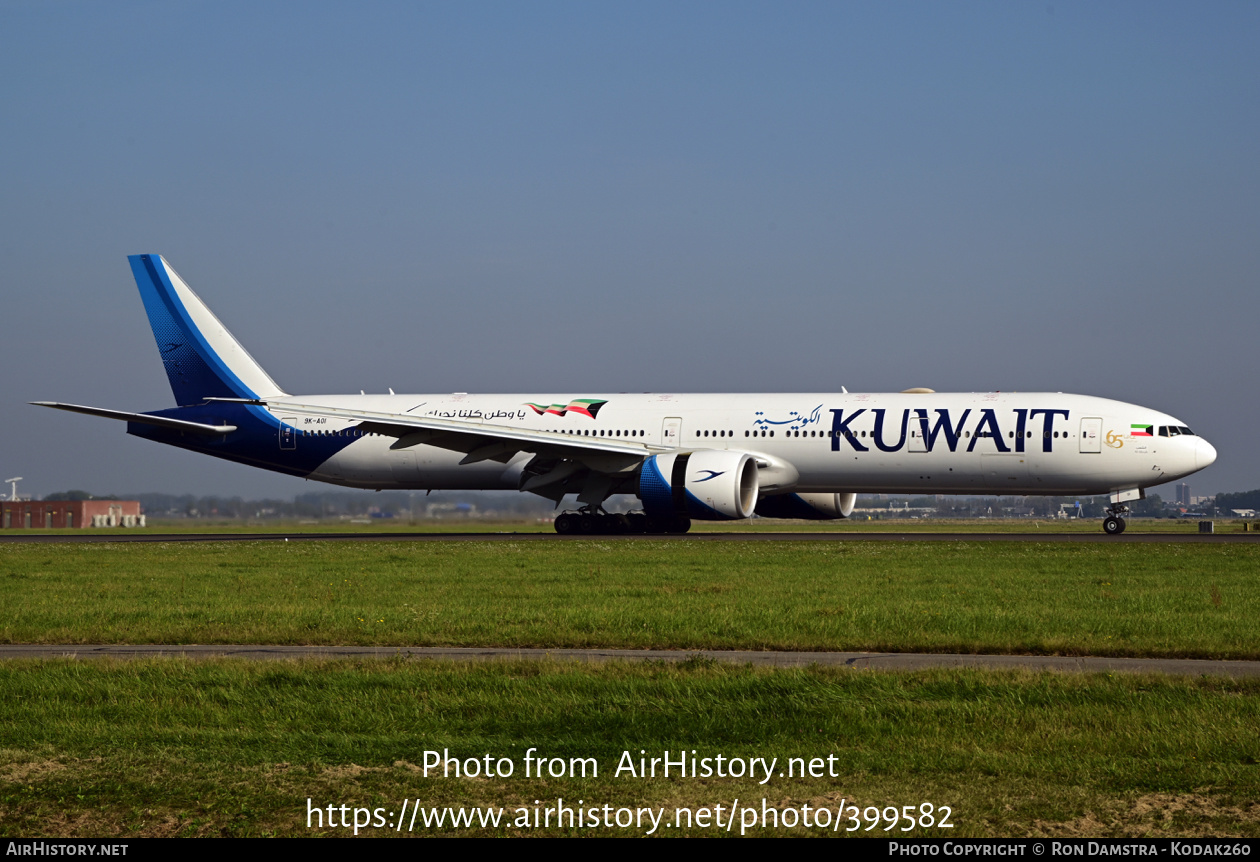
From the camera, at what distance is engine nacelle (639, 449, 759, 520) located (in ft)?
113

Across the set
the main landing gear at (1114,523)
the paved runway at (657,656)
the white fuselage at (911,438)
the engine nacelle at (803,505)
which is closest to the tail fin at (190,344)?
the white fuselage at (911,438)

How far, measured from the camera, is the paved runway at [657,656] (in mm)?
12414

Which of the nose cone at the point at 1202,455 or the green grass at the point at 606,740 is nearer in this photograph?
the green grass at the point at 606,740

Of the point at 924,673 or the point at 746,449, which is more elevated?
the point at 746,449

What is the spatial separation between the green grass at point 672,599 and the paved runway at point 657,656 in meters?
0.42

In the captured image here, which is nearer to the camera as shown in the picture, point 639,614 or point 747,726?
point 747,726

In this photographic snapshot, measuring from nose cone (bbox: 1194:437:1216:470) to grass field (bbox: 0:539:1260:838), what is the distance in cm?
1519

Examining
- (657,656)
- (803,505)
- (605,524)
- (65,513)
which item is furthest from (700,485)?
(65,513)

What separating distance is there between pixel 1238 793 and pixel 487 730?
5224 mm

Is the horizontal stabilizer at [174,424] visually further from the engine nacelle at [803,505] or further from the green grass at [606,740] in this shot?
the green grass at [606,740]

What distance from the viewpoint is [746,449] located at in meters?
37.2

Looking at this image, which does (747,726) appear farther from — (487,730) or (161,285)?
(161,285)

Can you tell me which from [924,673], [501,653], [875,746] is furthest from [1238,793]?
[501,653]

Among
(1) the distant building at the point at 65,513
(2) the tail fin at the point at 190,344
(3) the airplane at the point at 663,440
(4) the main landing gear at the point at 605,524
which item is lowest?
(1) the distant building at the point at 65,513
